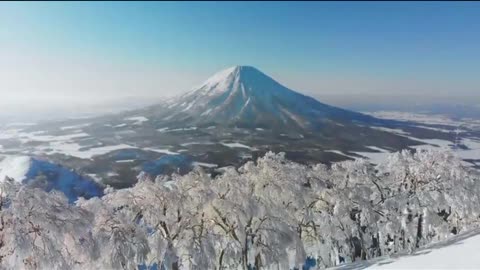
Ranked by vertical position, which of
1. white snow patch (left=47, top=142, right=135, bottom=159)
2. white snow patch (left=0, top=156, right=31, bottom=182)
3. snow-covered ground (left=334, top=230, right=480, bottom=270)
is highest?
snow-covered ground (left=334, top=230, right=480, bottom=270)

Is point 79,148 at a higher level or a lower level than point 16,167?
lower

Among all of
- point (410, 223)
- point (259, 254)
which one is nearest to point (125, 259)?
point (259, 254)

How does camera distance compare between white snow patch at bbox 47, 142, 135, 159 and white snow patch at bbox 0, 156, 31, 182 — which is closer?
white snow patch at bbox 0, 156, 31, 182

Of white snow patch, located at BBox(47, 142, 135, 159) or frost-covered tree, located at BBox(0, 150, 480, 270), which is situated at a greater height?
frost-covered tree, located at BBox(0, 150, 480, 270)

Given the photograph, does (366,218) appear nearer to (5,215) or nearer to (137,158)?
(5,215)

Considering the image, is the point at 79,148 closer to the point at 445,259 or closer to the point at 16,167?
the point at 16,167

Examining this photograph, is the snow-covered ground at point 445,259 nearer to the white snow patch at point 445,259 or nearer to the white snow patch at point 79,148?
the white snow patch at point 445,259

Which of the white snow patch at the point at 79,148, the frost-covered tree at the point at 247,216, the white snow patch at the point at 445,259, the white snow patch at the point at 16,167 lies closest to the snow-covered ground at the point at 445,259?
the white snow patch at the point at 445,259

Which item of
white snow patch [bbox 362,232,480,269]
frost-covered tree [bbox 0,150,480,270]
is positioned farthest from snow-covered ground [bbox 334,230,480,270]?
frost-covered tree [bbox 0,150,480,270]

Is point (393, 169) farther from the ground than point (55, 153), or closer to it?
farther from the ground

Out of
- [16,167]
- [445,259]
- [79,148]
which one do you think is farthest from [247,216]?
[79,148]

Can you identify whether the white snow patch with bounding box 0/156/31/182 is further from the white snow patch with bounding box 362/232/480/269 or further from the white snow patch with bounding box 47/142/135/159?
the white snow patch with bounding box 362/232/480/269
